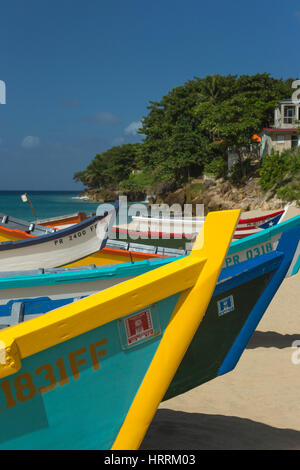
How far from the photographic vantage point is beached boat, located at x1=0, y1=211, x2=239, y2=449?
6.89 ft

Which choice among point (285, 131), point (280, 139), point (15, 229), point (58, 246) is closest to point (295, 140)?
point (280, 139)

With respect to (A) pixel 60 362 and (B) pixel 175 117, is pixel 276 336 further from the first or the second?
(B) pixel 175 117

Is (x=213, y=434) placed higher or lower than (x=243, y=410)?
higher

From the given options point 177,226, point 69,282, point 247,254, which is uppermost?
point 247,254

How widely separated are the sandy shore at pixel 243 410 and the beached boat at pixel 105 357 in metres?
1.84

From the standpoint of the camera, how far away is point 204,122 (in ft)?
138

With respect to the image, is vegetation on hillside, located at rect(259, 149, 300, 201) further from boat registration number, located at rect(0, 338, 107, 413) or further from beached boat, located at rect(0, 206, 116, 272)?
boat registration number, located at rect(0, 338, 107, 413)

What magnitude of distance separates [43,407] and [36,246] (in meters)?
7.00

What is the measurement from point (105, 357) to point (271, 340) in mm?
5822

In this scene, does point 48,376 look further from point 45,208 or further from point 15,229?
point 45,208

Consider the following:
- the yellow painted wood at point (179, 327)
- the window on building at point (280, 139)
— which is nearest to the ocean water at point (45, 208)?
the window on building at point (280, 139)

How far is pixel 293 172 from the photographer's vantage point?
110ft

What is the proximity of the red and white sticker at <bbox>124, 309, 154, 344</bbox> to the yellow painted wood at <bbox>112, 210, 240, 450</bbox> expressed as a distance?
144 mm

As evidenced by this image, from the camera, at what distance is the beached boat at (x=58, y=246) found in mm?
8766
